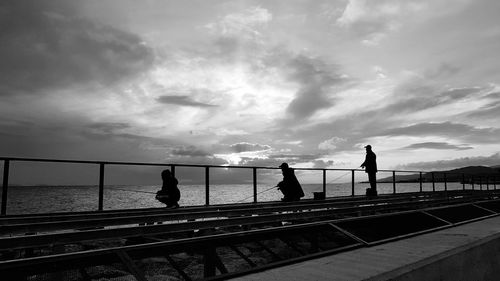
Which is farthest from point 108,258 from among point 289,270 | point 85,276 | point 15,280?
point 289,270

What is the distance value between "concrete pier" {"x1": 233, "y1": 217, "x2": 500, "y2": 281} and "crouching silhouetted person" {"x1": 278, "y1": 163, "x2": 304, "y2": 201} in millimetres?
8253

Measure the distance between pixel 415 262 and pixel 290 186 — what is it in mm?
10077

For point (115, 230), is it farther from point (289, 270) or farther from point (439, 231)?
point (439, 231)

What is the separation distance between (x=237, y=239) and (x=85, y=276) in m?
1.42

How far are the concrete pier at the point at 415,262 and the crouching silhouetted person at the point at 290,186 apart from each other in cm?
825

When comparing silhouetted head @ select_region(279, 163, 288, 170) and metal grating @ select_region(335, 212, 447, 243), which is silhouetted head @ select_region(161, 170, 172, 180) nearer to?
silhouetted head @ select_region(279, 163, 288, 170)

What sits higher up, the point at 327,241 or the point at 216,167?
the point at 216,167

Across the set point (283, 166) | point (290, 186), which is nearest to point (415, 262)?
point (290, 186)

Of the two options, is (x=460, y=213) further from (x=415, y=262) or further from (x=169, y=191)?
(x=169, y=191)

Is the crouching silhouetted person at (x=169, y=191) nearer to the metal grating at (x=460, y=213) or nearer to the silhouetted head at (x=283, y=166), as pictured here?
the silhouetted head at (x=283, y=166)

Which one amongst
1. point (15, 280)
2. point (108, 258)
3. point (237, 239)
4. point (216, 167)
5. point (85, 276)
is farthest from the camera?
point (216, 167)

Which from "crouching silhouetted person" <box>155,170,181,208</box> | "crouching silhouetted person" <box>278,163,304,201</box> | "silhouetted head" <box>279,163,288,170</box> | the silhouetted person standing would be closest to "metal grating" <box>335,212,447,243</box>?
"crouching silhouetted person" <box>155,170,181,208</box>

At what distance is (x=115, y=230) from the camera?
4145 millimetres

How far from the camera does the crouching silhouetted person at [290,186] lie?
1348 cm
